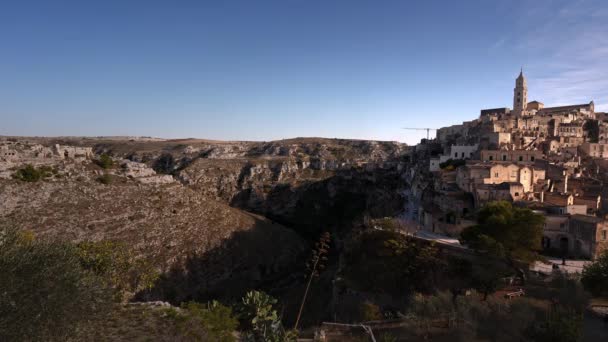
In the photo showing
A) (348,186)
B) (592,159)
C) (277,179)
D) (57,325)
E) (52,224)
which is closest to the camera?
(57,325)

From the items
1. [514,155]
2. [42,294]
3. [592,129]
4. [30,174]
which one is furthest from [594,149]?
[30,174]

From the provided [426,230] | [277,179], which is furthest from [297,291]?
[277,179]

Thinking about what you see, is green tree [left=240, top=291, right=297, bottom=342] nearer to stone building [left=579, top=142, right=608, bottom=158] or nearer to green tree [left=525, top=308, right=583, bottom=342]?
green tree [left=525, top=308, right=583, bottom=342]

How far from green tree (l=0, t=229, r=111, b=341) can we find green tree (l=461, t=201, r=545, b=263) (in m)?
23.5

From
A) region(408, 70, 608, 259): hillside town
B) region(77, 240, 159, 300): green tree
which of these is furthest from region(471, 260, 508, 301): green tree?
region(77, 240, 159, 300): green tree

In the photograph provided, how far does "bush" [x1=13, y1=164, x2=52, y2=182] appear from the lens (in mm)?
33844

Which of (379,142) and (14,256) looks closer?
(14,256)

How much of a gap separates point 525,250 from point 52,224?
1566 inches

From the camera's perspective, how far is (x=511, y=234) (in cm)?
2500

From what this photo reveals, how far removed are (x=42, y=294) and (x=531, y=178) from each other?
1781 inches

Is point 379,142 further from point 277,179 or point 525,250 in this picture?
point 525,250

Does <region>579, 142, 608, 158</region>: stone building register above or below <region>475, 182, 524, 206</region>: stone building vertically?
above

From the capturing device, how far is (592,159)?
155 ft

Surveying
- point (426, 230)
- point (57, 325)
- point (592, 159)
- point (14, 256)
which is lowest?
point (426, 230)
